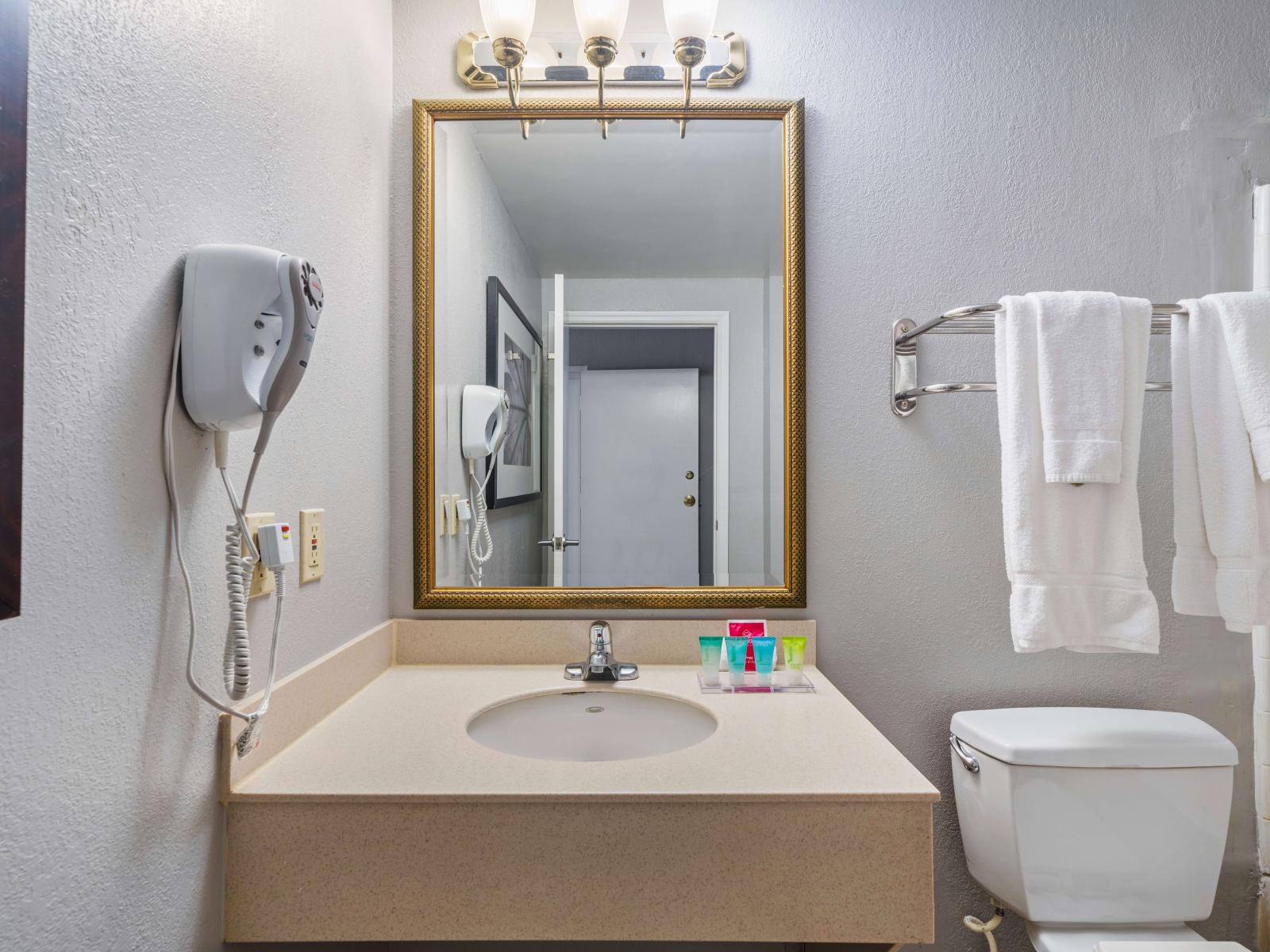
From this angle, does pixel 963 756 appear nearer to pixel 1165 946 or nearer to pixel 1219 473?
pixel 1165 946

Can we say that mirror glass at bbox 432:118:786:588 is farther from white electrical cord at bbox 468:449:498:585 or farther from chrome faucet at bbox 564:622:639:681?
chrome faucet at bbox 564:622:639:681

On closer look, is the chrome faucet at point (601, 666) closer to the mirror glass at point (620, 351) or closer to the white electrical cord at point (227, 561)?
the mirror glass at point (620, 351)

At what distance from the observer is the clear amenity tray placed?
1.23 metres

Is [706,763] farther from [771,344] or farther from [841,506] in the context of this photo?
[771,344]

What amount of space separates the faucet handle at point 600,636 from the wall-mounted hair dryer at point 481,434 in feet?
0.82

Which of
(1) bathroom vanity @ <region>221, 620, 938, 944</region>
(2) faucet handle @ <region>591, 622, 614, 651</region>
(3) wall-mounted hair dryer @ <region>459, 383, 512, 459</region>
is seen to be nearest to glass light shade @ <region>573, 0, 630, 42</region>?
(3) wall-mounted hair dryer @ <region>459, 383, 512, 459</region>

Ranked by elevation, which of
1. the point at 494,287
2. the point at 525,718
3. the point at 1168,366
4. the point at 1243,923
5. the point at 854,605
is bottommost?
the point at 1243,923

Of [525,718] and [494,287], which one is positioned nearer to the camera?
[525,718]

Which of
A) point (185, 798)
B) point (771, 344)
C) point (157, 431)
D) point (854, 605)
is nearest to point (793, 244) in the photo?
point (771, 344)

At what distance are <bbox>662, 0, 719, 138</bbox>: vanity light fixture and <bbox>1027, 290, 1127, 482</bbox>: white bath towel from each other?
699 mm

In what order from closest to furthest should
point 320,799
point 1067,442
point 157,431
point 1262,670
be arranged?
1. point 157,431
2. point 320,799
3. point 1067,442
4. point 1262,670

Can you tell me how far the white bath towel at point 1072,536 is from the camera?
112 centimetres

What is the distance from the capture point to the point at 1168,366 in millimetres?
1438

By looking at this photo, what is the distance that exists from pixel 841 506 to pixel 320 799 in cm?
100
